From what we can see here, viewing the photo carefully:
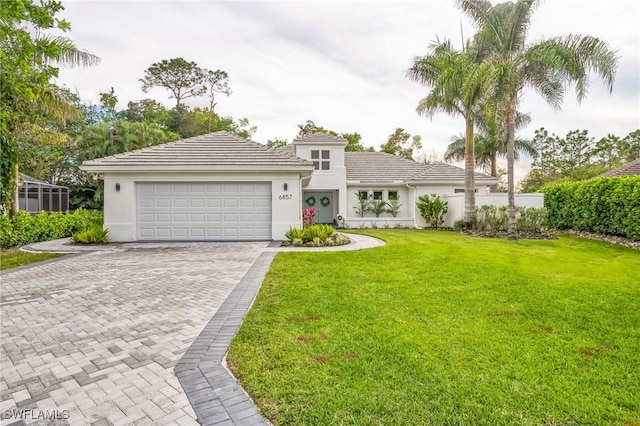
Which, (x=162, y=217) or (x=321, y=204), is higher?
(x=321, y=204)

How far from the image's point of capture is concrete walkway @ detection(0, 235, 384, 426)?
2.90 metres

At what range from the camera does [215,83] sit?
37.8 meters

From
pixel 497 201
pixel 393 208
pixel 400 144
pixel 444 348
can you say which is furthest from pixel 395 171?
pixel 444 348

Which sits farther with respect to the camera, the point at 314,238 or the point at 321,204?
the point at 321,204

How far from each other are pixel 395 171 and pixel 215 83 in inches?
982

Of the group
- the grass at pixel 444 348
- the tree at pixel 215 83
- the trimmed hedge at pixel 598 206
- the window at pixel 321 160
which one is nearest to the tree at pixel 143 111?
the tree at pixel 215 83

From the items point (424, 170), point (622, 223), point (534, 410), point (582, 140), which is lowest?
point (534, 410)

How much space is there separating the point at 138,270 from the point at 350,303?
5.64 metres

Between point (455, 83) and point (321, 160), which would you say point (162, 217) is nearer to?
point (321, 160)

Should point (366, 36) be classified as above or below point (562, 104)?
above

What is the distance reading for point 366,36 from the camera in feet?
48.0

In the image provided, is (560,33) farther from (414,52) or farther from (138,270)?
(138,270)

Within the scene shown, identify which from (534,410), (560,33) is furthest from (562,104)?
(534,410)

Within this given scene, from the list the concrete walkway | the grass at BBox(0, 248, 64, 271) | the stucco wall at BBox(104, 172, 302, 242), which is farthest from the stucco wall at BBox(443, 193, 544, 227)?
the grass at BBox(0, 248, 64, 271)
